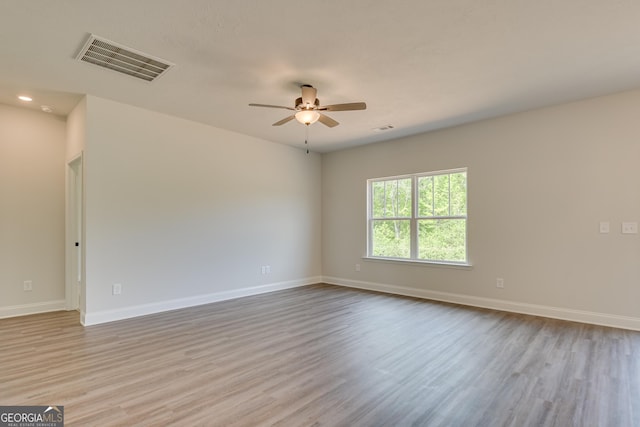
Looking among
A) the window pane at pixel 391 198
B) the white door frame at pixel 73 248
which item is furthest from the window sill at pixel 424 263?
the white door frame at pixel 73 248

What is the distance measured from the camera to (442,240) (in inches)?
207

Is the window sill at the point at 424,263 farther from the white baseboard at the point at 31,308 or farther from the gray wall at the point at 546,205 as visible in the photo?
the white baseboard at the point at 31,308

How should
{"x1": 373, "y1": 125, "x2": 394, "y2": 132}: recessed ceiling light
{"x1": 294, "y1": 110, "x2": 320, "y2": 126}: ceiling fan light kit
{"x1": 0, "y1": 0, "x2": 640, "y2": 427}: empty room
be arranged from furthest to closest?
{"x1": 373, "y1": 125, "x2": 394, "y2": 132}: recessed ceiling light → {"x1": 294, "y1": 110, "x2": 320, "y2": 126}: ceiling fan light kit → {"x1": 0, "y1": 0, "x2": 640, "y2": 427}: empty room

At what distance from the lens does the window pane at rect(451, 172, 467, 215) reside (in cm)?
504

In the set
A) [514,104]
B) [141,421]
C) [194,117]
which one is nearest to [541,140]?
[514,104]

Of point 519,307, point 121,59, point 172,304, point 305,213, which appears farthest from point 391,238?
point 121,59

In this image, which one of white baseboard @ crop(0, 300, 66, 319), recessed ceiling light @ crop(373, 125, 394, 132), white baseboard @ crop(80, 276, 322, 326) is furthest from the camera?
recessed ceiling light @ crop(373, 125, 394, 132)

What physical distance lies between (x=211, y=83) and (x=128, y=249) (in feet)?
7.76

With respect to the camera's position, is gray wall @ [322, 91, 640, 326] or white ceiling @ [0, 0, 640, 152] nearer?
white ceiling @ [0, 0, 640, 152]

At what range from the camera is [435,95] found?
12.6 ft

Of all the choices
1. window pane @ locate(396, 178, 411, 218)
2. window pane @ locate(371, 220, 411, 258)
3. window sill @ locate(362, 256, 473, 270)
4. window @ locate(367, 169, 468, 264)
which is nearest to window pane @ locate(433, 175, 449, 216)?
window @ locate(367, 169, 468, 264)

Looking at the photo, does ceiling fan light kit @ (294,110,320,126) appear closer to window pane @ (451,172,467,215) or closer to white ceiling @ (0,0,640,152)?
A: white ceiling @ (0,0,640,152)

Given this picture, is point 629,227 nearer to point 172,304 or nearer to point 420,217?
point 420,217

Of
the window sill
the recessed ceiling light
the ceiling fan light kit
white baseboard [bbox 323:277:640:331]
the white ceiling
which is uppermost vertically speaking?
the white ceiling
